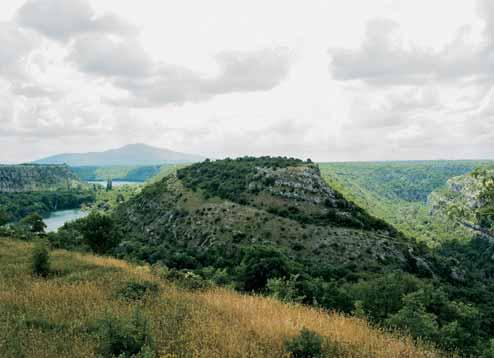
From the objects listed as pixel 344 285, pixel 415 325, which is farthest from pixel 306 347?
pixel 344 285

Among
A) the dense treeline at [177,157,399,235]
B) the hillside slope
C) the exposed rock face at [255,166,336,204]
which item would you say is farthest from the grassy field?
the exposed rock face at [255,166,336,204]

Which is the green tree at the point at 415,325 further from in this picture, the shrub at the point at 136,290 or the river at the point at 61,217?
the river at the point at 61,217

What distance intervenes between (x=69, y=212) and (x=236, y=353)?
694ft

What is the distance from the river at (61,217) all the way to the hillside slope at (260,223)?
119 feet

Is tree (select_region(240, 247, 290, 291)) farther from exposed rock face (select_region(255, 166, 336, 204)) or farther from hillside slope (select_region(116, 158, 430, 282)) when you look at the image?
exposed rock face (select_region(255, 166, 336, 204))

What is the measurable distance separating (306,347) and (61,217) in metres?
191

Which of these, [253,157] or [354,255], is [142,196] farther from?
[354,255]

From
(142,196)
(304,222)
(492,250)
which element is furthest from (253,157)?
(492,250)

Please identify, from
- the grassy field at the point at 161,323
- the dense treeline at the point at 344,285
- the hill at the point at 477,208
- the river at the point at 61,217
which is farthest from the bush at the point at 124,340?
the river at the point at 61,217

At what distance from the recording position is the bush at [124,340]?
6273mm

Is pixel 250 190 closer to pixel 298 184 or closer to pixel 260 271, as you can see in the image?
pixel 298 184

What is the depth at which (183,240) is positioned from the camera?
3617 inches

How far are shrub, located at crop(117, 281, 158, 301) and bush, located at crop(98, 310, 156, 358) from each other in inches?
126

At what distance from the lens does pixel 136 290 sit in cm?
1052
